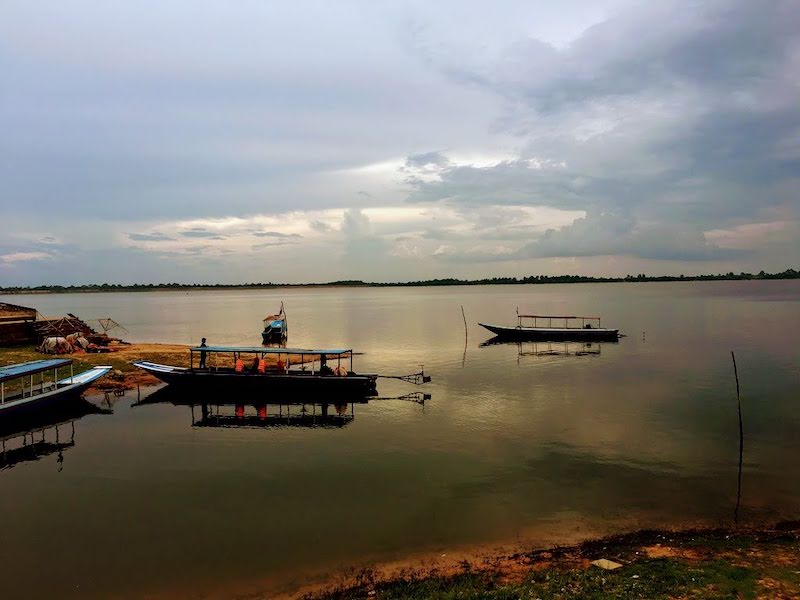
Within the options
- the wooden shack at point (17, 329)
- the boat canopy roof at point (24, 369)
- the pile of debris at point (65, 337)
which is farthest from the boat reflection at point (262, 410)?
the wooden shack at point (17, 329)

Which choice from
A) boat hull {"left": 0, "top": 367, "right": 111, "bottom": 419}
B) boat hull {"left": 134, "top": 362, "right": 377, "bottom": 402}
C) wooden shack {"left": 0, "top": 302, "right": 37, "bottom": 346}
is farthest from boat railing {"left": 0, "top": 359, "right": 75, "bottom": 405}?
wooden shack {"left": 0, "top": 302, "right": 37, "bottom": 346}

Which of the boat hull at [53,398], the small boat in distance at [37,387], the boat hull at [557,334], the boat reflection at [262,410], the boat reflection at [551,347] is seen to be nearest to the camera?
the small boat in distance at [37,387]

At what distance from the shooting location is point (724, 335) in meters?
64.4

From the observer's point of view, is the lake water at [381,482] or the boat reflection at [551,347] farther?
the boat reflection at [551,347]

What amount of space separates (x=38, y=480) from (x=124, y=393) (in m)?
15.9

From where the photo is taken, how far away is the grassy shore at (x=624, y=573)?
1089 cm

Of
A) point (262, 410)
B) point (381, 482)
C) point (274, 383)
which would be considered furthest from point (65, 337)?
point (381, 482)

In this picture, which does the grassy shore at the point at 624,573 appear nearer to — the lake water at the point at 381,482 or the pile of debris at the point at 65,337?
the lake water at the point at 381,482

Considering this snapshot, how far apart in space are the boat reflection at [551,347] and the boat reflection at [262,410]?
2782 cm

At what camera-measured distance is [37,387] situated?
1203 inches

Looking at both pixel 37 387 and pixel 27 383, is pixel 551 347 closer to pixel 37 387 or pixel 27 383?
pixel 37 387

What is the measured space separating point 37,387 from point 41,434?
527cm

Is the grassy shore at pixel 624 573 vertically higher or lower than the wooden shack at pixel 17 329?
lower

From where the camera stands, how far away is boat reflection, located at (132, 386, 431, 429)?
29031 mm
